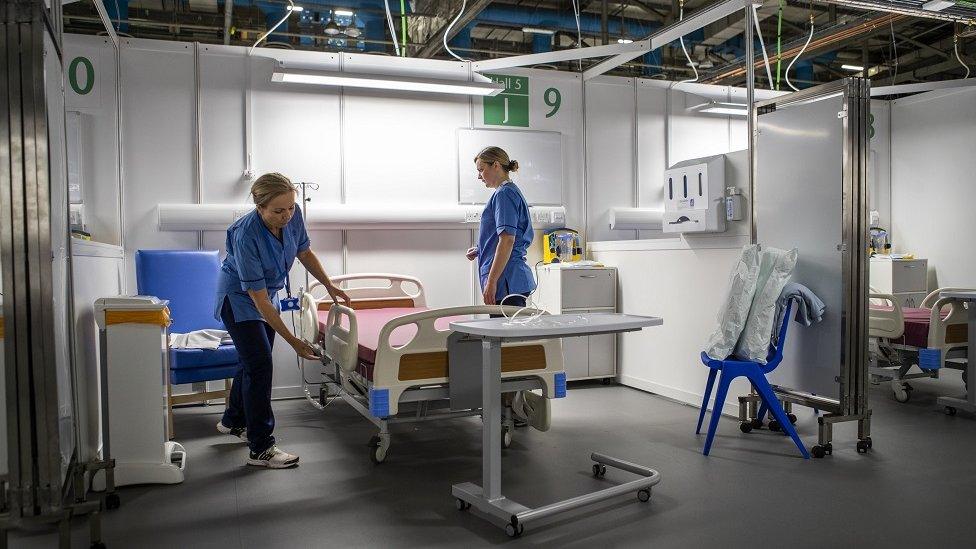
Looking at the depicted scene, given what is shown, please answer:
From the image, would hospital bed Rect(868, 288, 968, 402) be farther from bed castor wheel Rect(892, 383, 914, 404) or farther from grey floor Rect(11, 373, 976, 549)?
grey floor Rect(11, 373, 976, 549)

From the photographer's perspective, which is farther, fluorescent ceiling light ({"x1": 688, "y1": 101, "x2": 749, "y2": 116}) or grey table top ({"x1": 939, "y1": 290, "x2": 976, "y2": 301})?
fluorescent ceiling light ({"x1": 688, "y1": 101, "x2": 749, "y2": 116})

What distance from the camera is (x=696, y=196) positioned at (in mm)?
4875

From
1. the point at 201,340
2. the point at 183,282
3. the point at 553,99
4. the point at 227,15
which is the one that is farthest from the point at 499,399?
the point at 227,15

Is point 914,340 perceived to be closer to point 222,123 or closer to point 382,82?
point 382,82

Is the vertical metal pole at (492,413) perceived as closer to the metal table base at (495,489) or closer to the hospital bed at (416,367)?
the metal table base at (495,489)

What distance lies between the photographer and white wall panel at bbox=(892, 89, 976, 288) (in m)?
7.36

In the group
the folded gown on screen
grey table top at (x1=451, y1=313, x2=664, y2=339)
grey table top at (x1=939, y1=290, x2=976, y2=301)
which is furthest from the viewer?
grey table top at (x1=939, y1=290, x2=976, y2=301)

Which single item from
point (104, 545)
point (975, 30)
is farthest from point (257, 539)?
point (975, 30)

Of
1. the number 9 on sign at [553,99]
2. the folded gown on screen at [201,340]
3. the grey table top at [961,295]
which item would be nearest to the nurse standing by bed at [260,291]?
the folded gown on screen at [201,340]

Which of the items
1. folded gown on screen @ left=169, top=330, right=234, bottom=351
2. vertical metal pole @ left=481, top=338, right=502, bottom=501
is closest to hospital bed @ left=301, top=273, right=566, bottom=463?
vertical metal pole @ left=481, top=338, right=502, bottom=501

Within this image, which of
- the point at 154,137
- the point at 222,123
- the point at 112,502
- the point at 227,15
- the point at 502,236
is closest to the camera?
the point at 112,502

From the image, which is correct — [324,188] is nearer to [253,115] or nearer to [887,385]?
[253,115]

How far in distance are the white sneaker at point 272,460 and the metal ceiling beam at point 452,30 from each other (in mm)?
4130

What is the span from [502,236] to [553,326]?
1.22 meters
